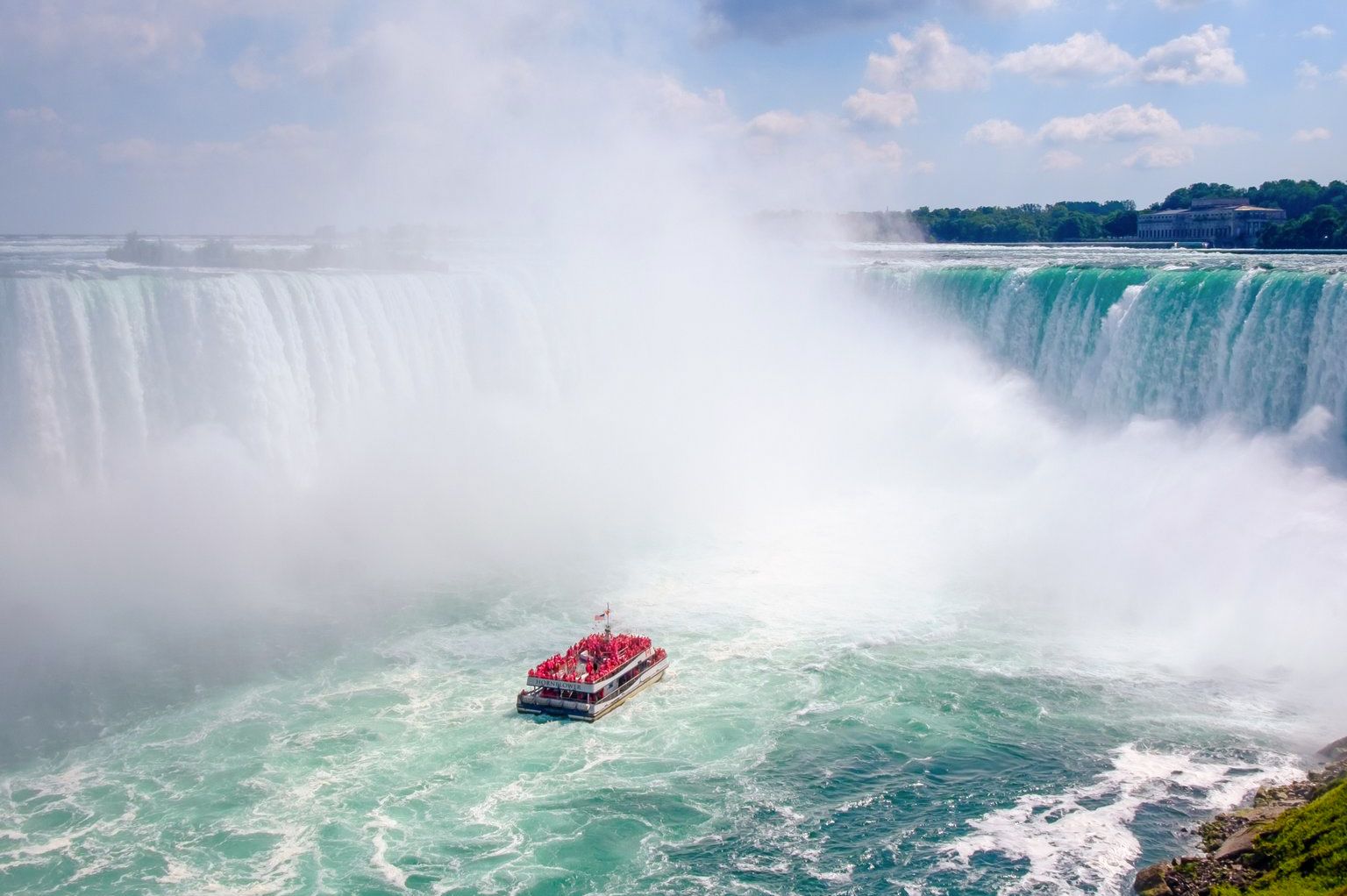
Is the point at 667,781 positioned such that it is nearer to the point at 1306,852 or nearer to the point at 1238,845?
the point at 1238,845

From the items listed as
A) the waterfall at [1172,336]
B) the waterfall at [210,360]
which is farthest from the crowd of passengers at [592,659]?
the waterfall at [1172,336]

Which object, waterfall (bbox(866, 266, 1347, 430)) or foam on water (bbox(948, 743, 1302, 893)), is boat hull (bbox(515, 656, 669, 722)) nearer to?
foam on water (bbox(948, 743, 1302, 893))

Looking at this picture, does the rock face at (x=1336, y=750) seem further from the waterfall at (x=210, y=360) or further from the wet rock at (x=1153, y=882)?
the waterfall at (x=210, y=360)

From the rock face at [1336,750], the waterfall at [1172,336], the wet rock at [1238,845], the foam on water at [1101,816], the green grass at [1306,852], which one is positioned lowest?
the foam on water at [1101,816]

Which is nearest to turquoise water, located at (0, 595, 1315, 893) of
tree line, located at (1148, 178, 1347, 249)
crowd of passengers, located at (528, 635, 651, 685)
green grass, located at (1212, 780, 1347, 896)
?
crowd of passengers, located at (528, 635, 651, 685)

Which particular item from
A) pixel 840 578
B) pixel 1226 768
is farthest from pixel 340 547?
pixel 1226 768
